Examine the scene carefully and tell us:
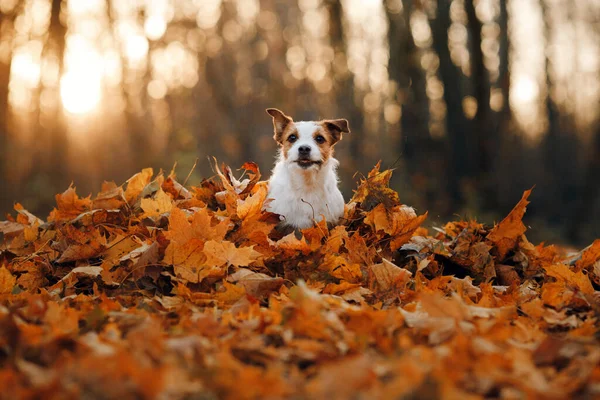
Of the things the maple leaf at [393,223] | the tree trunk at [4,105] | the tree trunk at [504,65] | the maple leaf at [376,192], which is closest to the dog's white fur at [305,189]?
the maple leaf at [376,192]

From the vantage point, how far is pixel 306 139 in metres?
5.50

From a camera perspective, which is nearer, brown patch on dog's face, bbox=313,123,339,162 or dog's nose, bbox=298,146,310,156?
dog's nose, bbox=298,146,310,156

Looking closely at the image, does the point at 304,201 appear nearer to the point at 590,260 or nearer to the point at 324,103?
the point at 590,260

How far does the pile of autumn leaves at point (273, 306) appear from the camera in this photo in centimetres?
203

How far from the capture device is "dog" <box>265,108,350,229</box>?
5.20 meters

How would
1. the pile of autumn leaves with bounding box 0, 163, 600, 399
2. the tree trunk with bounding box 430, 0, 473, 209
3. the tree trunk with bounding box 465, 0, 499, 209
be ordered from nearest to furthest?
the pile of autumn leaves with bounding box 0, 163, 600, 399 → the tree trunk with bounding box 465, 0, 499, 209 → the tree trunk with bounding box 430, 0, 473, 209

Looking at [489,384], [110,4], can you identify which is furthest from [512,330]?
[110,4]

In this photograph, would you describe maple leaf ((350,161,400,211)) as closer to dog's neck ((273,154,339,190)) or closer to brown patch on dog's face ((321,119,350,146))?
dog's neck ((273,154,339,190))

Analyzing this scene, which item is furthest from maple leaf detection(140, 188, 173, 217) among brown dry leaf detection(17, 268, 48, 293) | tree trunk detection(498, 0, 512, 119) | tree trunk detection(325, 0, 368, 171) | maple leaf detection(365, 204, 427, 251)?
tree trunk detection(325, 0, 368, 171)

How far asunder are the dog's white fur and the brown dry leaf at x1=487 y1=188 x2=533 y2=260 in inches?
50.8

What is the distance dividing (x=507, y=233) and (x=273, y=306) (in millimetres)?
2326

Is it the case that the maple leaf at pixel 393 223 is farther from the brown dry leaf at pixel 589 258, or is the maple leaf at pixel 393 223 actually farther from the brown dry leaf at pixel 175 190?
the brown dry leaf at pixel 175 190

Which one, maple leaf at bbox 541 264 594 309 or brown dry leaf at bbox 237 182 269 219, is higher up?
brown dry leaf at bbox 237 182 269 219

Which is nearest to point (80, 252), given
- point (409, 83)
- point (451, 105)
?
point (451, 105)
